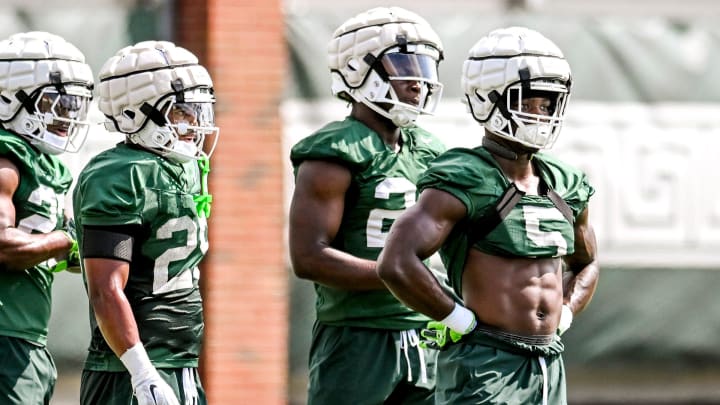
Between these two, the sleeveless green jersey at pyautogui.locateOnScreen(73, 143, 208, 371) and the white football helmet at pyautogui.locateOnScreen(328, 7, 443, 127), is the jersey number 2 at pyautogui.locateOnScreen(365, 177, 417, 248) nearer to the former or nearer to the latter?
the white football helmet at pyautogui.locateOnScreen(328, 7, 443, 127)

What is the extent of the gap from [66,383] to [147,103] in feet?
11.6

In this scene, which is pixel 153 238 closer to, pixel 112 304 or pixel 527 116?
pixel 112 304

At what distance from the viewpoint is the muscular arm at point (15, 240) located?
587 cm

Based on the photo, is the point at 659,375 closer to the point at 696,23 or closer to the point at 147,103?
the point at 696,23

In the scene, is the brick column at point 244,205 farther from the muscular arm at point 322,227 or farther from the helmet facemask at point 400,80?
the muscular arm at point 322,227

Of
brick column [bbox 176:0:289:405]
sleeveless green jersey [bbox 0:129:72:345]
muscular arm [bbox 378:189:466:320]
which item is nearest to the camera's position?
muscular arm [bbox 378:189:466:320]

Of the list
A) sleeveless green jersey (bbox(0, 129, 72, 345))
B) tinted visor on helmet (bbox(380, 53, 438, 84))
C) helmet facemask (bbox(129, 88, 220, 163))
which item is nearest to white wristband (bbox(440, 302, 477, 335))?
helmet facemask (bbox(129, 88, 220, 163))

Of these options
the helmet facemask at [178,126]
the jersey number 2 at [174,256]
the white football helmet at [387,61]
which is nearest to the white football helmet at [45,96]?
the helmet facemask at [178,126]

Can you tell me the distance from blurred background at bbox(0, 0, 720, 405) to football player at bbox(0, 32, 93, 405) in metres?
2.62

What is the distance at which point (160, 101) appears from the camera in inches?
223

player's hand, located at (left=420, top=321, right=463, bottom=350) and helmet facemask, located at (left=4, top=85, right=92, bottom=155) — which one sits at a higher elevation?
helmet facemask, located at (left=4, top=85, right=92, bottom=155)

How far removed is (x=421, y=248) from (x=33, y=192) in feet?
5.32

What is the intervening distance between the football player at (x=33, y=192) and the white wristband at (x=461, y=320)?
1.58m

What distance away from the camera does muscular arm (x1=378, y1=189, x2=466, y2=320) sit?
5.21 metres
